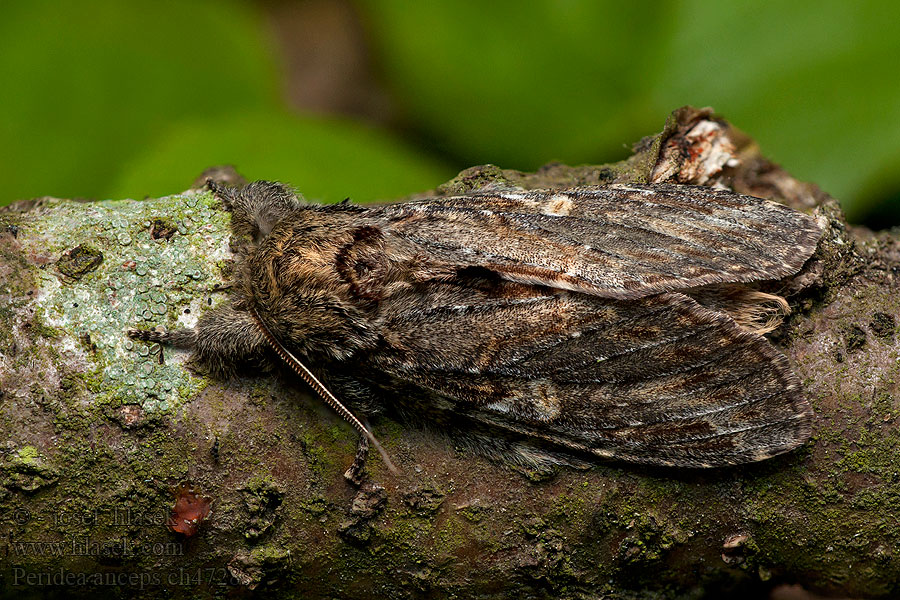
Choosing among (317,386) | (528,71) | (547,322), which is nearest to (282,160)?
(528,71)

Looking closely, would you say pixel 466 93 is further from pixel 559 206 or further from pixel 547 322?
pixel 547 322

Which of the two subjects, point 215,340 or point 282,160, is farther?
point 282,160

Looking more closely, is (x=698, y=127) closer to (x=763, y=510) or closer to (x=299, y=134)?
(x=763, y=510)

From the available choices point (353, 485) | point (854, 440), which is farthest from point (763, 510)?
point (353, 485)

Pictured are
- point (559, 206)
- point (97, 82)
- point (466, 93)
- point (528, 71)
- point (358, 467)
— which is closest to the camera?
point (358, 467)

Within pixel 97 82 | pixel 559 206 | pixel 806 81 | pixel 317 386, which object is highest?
pixel 806 81

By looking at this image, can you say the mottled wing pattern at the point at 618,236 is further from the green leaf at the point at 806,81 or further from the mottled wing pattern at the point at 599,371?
the green leaf at the point at 806,81
